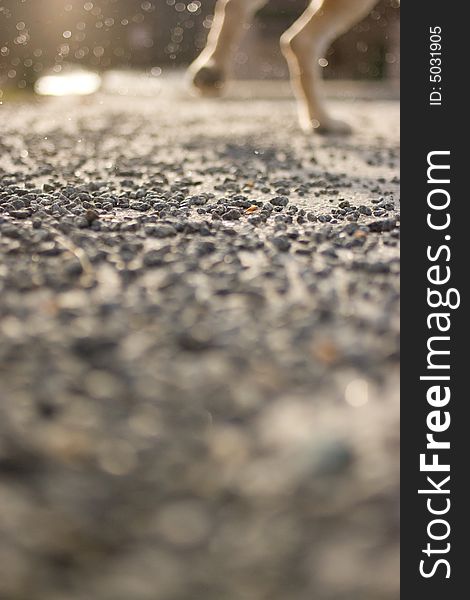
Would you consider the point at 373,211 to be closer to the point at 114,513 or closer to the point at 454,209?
the point at 454,209

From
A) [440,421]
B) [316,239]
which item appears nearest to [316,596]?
[440,421]

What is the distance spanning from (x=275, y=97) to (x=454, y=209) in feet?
34.5

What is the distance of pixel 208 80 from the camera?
5402 mm

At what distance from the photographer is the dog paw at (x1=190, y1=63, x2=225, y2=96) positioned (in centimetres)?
540

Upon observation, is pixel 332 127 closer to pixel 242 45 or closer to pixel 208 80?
pixel 208 80

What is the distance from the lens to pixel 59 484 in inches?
49.8

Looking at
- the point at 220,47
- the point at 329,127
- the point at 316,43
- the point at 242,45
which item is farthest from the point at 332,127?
the point at 242,45

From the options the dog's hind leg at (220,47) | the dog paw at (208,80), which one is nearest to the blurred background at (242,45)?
the dog's hind leg at (220,47)

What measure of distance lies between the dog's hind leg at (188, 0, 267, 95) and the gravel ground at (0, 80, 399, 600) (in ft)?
7.73

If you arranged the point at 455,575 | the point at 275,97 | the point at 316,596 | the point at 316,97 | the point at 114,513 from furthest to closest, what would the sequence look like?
the point at 275,97
the point at 316,97
the point at 455,575
the point at 114,513
the point at 316,596

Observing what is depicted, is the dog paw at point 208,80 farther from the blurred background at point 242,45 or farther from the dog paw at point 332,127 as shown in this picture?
the blurred background at point 242,45

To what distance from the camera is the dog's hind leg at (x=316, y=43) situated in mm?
5410

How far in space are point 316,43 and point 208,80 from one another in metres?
0.79

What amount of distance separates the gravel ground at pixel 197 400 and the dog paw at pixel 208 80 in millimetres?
2328
